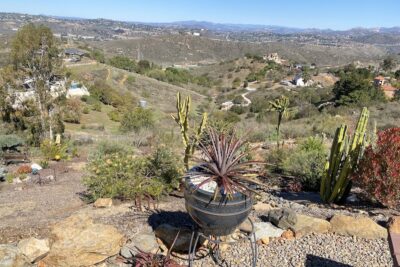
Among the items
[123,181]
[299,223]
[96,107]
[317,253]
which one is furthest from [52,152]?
[96,107]

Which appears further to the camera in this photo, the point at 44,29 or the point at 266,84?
the point at 266,84

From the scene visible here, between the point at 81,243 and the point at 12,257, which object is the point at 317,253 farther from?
the point at 12,257

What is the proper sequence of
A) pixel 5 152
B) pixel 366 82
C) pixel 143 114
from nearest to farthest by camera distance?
pixel 5 152, pixel 143 114, pixel 366 82

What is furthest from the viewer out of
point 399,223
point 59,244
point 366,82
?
point 366,82

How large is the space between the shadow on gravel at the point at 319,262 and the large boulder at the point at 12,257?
11.9ft

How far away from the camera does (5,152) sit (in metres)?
13.0

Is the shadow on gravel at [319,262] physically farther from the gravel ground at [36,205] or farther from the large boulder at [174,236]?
the gravel ground at [36,205]

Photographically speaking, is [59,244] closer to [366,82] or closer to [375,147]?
[375,147]

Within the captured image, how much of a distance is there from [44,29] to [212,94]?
4733cm

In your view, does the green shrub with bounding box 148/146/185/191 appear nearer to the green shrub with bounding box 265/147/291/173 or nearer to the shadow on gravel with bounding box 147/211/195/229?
the shadow on gravel with bounding box 147/211/195/229

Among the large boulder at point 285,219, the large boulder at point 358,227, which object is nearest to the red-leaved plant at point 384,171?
the large boulder at point 358,227

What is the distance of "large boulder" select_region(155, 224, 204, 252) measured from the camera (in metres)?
5.50

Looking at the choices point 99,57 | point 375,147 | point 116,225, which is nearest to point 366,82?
point 375,147

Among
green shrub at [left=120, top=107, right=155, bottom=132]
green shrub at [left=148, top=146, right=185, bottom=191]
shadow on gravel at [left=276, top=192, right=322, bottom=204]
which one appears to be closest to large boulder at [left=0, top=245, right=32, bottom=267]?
green shrub at [left=148, top=146, right=185, bottom=191]
